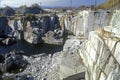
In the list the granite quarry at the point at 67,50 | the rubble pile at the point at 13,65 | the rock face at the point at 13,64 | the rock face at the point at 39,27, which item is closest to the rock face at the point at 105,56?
the granite quarry at the point at 67,50

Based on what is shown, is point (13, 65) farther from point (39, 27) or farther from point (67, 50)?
point (39, 27)

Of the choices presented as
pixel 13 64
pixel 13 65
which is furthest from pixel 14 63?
pixel 13 65

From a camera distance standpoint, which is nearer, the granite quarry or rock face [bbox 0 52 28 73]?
the granite quarry

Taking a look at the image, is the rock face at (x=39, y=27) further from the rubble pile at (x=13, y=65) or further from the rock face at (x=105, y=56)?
the rock face at (x=105, y=56)

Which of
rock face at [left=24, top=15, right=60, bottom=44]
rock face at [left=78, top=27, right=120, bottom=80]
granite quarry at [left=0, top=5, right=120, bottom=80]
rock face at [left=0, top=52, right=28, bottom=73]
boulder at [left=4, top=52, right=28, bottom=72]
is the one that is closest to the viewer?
rock face at [left=78, top=27, right=120, bottom=80]

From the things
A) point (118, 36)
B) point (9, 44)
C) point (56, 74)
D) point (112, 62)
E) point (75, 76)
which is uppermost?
point (118, 36)

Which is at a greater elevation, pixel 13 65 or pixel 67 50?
pixel 67 50

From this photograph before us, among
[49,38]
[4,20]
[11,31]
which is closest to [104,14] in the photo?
[49,38]

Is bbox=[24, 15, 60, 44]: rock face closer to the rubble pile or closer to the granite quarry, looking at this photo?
the granite quarry

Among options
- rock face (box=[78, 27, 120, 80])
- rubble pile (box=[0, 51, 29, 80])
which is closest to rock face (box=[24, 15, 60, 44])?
rubble pile (box=[0, 51, 29, 80])

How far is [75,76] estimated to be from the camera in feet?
56.0

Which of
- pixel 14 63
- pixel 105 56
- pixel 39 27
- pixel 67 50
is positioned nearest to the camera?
pixel 105 56

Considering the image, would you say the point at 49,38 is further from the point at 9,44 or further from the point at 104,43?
the point at 104,43

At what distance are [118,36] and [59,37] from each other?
43.1 m
